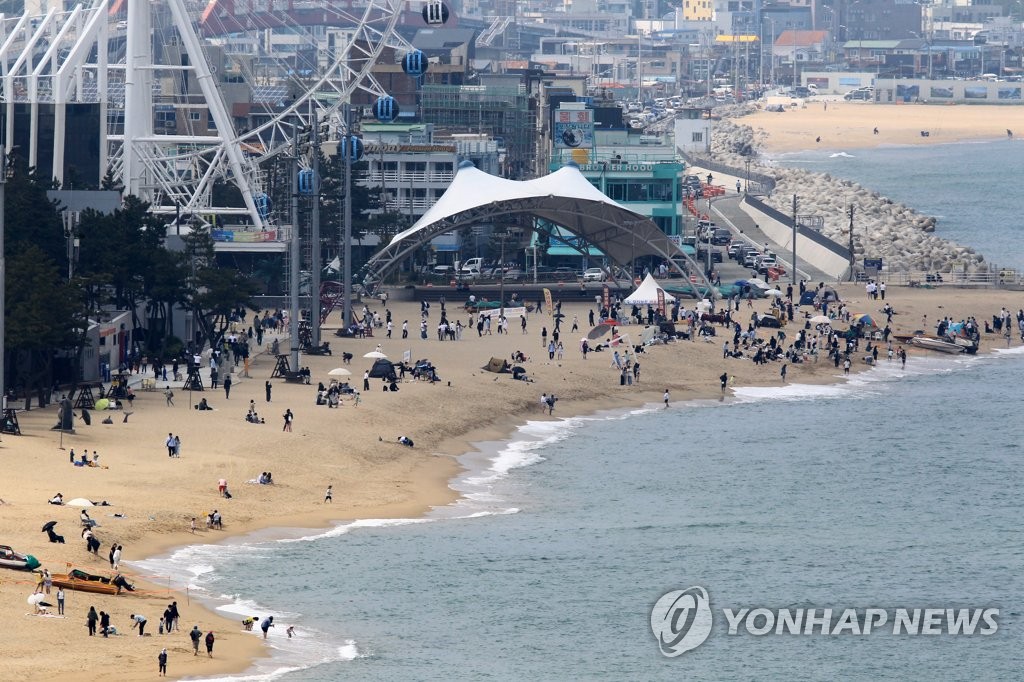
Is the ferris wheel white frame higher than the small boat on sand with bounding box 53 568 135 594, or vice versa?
the ferris wheel white frame

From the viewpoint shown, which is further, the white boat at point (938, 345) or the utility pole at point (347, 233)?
the white boat at point (938, 345)

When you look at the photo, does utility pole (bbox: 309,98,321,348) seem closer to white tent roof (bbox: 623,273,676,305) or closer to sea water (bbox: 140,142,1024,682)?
sea water (bbox: 140,142,1024,682)

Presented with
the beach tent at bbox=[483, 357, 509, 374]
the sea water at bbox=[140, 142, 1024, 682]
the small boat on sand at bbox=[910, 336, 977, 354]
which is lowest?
the sea water at bbox=[140, 142, 1024, 682]

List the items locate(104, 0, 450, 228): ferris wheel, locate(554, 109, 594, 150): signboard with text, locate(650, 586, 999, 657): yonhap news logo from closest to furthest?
locate(650, 586, 999, 657): yonhap news logo, locate(104, 0, 450, 228): ferris wheel, locate(554, 109, 594, 150): signboard with text

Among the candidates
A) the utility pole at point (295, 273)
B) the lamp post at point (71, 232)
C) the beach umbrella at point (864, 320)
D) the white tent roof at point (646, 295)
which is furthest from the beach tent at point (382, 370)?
the beach umbrella at point (864, 320)

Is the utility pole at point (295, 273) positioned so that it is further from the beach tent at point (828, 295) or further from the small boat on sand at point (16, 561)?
the beach tent at point (828, 295)

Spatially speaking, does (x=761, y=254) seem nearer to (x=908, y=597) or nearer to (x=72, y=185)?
(x=72, y=185)

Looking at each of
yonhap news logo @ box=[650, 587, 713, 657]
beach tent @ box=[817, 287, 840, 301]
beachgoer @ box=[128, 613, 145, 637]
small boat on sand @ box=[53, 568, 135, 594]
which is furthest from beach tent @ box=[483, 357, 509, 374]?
beachgoer @ box=[128, 613, 145, 637]
